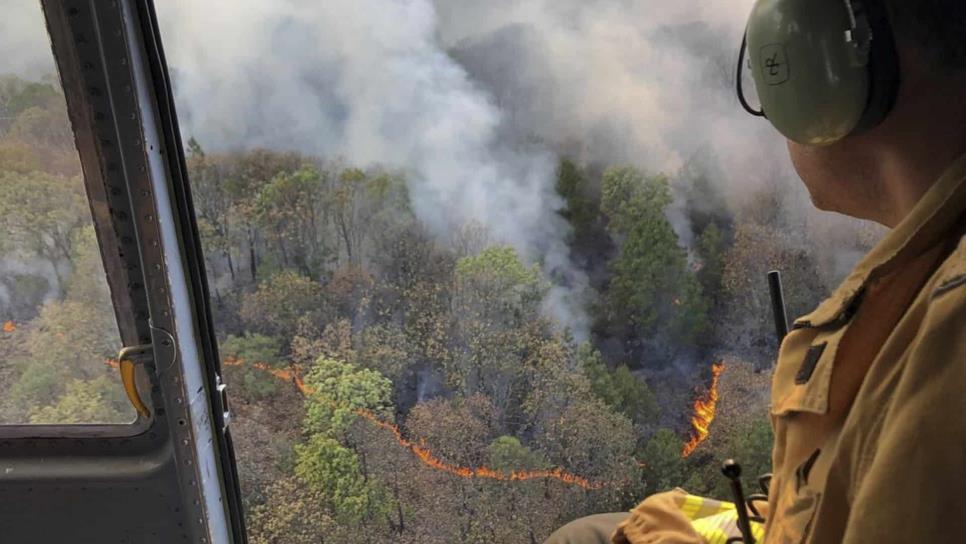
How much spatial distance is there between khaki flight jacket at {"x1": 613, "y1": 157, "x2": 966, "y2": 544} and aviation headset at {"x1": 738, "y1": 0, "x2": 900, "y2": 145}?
0.11 meters

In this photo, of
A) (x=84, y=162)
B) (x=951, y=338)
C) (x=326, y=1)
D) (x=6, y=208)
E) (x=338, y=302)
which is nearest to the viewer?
(x=951, y=338)

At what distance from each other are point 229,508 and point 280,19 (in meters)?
1.14

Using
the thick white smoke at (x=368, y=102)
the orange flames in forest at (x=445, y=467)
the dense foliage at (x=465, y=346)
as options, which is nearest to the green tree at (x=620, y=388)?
the dense foliage at (x=465, y=346)

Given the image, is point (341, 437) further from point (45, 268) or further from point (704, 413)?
point (704, 413)

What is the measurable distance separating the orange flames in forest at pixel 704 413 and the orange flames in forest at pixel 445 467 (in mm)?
256

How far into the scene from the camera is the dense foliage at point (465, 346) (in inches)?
74.6

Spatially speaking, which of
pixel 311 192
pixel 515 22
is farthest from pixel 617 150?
pixel 311 192

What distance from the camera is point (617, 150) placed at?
187 cm

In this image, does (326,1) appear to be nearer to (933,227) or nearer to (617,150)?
(617,150)

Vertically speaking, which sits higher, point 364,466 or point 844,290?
point 844,290

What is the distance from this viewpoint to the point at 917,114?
0.80 m

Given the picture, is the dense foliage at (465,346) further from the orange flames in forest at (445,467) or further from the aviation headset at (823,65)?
the aviation headset at (823,65)

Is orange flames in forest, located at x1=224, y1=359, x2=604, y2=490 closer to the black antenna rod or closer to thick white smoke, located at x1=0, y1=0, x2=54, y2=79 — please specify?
the black antenna rod

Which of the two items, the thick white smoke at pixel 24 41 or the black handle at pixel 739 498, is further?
the thick white smoke at pixel 24 41
